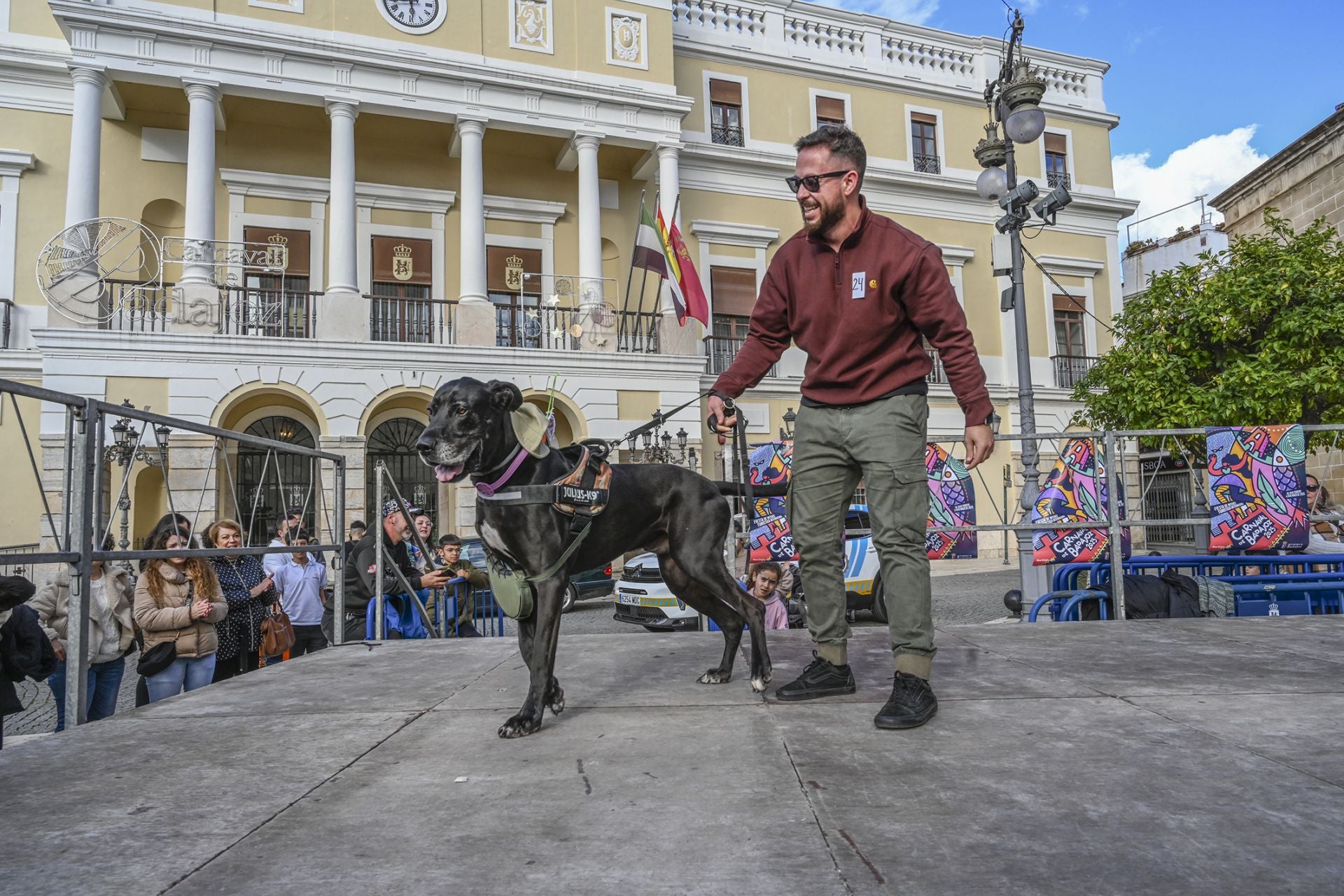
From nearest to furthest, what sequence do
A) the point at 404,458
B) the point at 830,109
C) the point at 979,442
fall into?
1. the point at 979,442
2. the point at 404,458
3. the point at 830,109

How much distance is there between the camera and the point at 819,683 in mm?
3334

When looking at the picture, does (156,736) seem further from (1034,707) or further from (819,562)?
(1034,707)

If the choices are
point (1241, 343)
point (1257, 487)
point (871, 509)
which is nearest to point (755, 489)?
point (871, 509)

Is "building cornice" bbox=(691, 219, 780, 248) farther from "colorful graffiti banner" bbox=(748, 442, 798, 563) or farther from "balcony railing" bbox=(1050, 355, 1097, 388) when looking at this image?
"colorful graffiti banner" bbox=(748, 442, 798, 563)

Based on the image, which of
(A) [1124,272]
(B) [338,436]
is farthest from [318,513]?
(A) [1124,272]

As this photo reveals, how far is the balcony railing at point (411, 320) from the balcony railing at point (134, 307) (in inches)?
144

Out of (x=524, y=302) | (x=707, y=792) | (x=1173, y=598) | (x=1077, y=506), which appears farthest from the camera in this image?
(x=524, y=302)

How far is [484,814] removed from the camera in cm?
206

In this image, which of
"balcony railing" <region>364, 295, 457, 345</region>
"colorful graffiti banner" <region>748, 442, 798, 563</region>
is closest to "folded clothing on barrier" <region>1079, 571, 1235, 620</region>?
"colorful graffiti banner" <region>748, 442, 798, 563</region>

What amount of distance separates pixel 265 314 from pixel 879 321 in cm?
1621

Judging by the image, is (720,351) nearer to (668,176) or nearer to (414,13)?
(668,176)

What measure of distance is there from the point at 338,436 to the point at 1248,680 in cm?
1571

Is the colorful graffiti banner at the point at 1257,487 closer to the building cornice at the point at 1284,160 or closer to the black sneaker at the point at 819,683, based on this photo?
the black sneaker at the point at 819,683

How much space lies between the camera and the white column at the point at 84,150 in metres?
15.6
